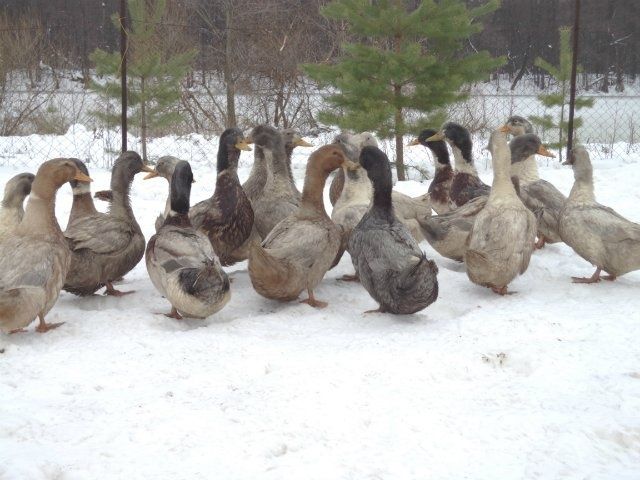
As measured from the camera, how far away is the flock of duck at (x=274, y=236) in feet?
14.2

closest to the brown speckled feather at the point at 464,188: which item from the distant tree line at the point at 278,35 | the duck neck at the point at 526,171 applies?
the duck neck at the point at 526,171

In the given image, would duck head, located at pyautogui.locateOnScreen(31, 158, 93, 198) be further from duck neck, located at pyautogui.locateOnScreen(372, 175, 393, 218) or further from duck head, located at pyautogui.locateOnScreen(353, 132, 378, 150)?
duck head, located at pyautogui.locateOnScreen(353, 132, 378, 150)

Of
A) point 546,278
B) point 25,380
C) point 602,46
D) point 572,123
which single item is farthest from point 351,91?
point 602,46

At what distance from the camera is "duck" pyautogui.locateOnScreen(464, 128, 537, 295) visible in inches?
197

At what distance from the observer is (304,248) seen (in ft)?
16.1

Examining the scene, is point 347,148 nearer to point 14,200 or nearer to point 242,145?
point 242,145

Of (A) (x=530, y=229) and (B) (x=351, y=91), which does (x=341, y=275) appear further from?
(B) (x=351, y=91)

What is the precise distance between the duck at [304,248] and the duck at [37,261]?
1.23m

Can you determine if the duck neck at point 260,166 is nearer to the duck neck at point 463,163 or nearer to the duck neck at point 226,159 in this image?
the duck neck at point 226,159

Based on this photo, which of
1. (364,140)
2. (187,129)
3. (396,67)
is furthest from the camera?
(187,129)

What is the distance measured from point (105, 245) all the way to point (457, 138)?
3.69 metres

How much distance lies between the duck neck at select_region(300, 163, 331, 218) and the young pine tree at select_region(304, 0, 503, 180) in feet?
13.9

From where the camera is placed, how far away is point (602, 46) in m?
19.6

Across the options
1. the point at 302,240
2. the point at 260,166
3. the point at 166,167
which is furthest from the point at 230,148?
the point at 302,240
